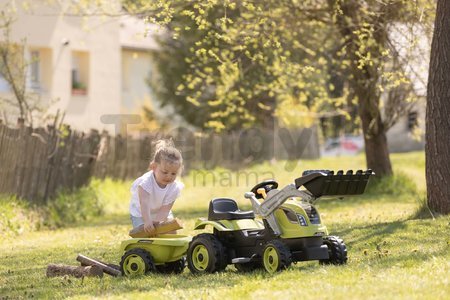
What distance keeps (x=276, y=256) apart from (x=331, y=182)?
2.76 feet

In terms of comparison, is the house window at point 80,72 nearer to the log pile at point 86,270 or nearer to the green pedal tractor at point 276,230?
the log pile at point 86,270

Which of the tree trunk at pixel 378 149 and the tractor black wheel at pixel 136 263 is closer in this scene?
the tractor black wheel at pixel 136 263

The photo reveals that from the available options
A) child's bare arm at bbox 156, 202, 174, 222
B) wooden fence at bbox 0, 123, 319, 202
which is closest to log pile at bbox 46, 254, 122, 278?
child's bare arm at bbox 156, 202, 174, 222

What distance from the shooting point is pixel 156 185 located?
29.0 feet

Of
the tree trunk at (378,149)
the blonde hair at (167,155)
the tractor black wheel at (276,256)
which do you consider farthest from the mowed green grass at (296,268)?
the tree trunk at (378,149)

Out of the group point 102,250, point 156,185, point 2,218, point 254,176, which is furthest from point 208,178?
point 156,185

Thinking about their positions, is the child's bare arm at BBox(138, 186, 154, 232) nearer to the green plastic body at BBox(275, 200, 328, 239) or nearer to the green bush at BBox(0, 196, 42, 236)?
the green plastic body at BBox(275, 200, 328, 239)

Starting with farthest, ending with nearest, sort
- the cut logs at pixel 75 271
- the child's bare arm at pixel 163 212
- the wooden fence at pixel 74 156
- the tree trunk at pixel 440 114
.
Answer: the wooden fence at pixel 74 156
the tree trunk at pixel 440 114
the child's bare arm at pixel 163 212
the cut logs at pixel 75 271

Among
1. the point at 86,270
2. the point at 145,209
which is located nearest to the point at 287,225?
the point at 145,209

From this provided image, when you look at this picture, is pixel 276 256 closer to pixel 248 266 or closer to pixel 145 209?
pixel 248 266

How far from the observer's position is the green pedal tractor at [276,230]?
306 inches

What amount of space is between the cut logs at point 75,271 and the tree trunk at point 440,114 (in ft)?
16.4

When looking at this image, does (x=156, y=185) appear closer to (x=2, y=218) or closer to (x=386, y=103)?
(x=2, y=218)

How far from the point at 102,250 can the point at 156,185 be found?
8.69 feet
